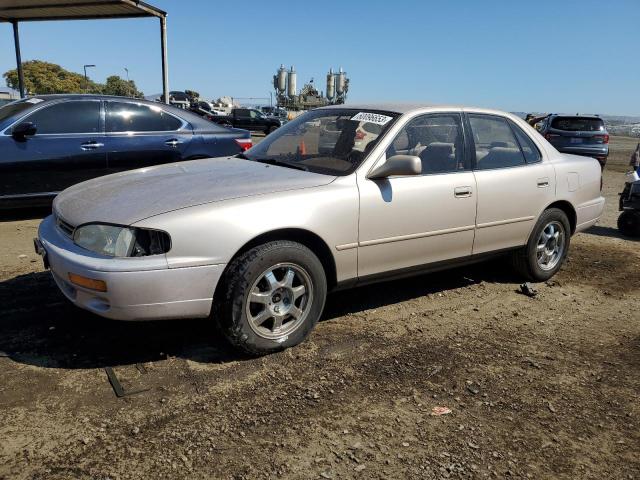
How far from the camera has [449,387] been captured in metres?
3.17

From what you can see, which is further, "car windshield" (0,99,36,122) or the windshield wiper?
"car windshield" (0,99,36,122)

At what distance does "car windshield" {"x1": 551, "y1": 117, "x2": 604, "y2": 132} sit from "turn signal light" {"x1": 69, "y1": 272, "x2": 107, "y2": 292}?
51.3 feet

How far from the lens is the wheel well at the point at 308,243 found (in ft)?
10.8

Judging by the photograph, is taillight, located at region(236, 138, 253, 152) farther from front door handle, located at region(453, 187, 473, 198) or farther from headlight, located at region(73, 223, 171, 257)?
headlight, located at region(73, 223, 171, 257)

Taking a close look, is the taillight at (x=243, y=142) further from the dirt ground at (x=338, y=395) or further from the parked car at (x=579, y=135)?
the parked car at (x=579, y=135)

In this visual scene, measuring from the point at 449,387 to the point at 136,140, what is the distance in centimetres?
532

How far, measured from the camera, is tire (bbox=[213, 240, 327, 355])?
3.19 m

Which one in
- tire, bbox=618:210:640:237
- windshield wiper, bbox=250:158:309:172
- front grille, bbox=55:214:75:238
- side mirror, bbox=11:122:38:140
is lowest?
tire, bbox=618:210:640:237

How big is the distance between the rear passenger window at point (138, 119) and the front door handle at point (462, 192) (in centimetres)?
439

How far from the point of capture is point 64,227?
341 cm

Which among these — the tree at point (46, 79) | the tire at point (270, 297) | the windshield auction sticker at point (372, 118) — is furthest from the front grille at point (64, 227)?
the tree at point (46, 79)

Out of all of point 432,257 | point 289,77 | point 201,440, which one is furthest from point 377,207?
point 289,77

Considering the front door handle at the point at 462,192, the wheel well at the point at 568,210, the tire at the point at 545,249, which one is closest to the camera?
the front door handle at the point at 462,192

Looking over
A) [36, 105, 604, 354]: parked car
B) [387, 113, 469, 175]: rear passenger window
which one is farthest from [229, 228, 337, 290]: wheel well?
[387, 113, 469, 175]: rear passenger window
